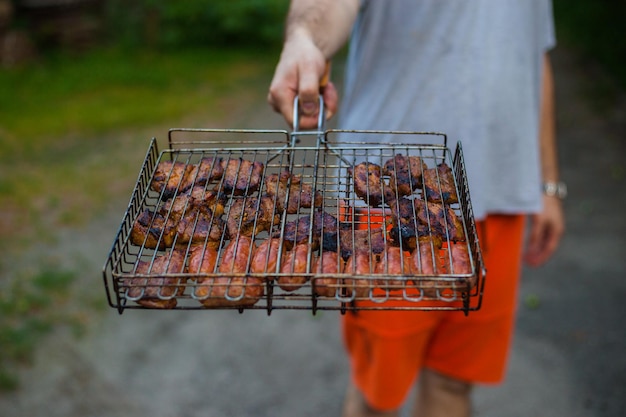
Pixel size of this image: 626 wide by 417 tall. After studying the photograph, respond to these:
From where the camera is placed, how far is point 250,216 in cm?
216

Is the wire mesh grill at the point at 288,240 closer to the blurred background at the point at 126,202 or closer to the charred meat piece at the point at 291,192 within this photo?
the charred meat piece at the point at 291,192

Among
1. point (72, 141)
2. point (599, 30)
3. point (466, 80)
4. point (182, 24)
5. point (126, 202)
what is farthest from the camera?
point (182, 24)

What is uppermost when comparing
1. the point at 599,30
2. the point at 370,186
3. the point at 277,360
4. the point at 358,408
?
the point at 599,30

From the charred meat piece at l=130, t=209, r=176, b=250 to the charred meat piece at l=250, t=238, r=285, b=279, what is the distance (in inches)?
12.6

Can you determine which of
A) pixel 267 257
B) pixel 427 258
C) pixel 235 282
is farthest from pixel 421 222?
pixel 235 282

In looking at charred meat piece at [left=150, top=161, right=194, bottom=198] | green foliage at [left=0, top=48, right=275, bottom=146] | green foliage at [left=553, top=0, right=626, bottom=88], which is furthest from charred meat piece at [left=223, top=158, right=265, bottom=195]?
green foliage at [left=553, top=0, right=626, bottom=88]

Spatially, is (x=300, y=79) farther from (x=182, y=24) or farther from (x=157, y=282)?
(x=182, y=24)

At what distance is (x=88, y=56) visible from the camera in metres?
11.7

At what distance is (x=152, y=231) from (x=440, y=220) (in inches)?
37.9

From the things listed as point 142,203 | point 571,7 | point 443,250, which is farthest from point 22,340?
point 571,7

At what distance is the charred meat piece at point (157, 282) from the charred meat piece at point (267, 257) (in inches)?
8.8

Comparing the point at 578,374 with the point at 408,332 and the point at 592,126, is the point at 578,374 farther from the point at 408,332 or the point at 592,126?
the point at 592,126

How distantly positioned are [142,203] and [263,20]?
1020 centimetres

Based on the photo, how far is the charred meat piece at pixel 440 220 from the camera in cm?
202
